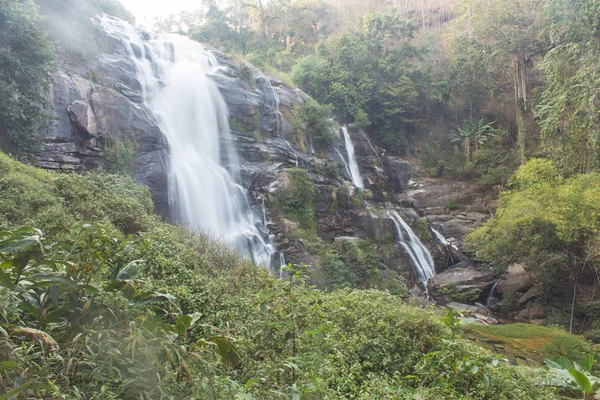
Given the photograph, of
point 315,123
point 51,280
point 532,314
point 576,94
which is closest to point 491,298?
point 532,314

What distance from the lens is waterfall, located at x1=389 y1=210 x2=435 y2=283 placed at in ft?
54.3

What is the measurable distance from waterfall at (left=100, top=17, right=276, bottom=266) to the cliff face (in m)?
0.45

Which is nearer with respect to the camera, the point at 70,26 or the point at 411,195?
the point at 70,26

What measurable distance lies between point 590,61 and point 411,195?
10.6 metres

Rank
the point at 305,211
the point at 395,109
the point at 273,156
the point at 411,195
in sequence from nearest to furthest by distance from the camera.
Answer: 1. the point at 305,211
2. the point at 273,156
3. the point at 411,195
4. the point at 395,109

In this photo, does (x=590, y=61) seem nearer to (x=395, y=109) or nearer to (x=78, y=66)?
(x=395, y=109)

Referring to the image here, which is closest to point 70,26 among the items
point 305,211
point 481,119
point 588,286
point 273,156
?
point 273,156

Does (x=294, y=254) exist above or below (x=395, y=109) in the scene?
below

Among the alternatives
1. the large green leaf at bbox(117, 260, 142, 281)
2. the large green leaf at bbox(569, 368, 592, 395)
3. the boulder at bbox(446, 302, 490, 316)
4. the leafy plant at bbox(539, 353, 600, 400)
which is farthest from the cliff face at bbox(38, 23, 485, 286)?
the large green leaf at bbox(117, 260, 142, 281)

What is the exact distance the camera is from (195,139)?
1553cm

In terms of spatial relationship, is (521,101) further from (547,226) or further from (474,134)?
(547,226)

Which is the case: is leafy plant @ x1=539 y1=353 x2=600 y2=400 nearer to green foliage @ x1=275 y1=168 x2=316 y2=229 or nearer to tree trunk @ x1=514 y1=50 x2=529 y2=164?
green foliage @ x1=275 y1=168 x2=316 y2=229

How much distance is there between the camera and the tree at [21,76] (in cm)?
993

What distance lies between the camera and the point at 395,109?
2464cm
